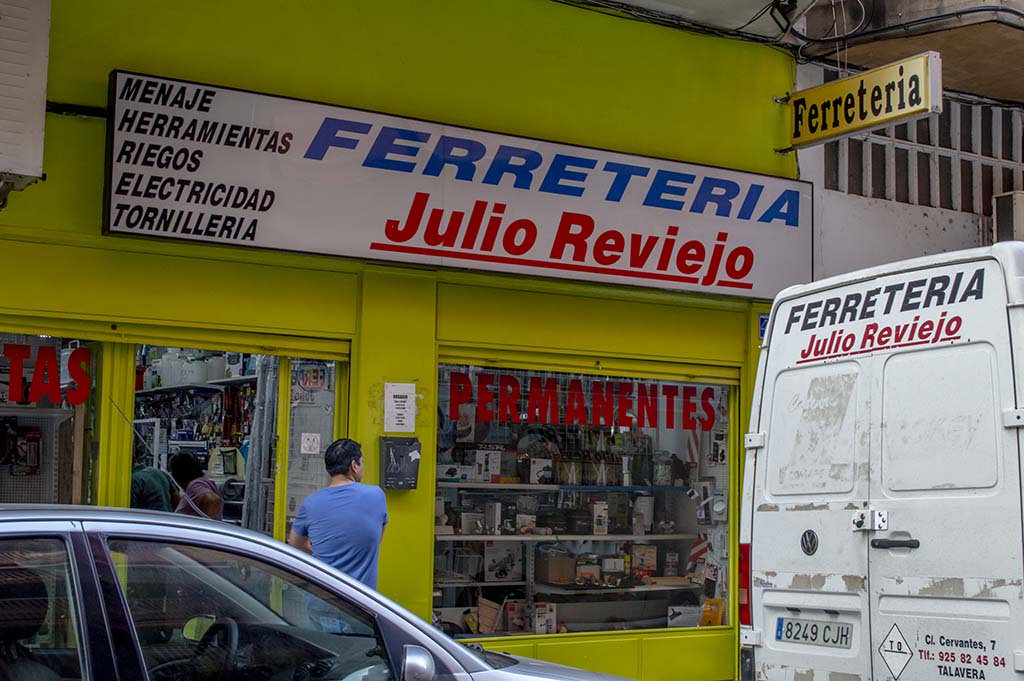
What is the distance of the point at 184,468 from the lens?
24.9 feet

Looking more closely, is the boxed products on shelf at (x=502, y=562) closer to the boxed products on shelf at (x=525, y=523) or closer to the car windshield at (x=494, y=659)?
the boxed products on shelf at (x=525, y=523)

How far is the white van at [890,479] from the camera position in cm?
508

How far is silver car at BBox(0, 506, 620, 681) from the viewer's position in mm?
3400

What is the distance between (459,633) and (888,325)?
13.5 ft

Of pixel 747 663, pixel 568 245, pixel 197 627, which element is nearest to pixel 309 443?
pixel 568 245

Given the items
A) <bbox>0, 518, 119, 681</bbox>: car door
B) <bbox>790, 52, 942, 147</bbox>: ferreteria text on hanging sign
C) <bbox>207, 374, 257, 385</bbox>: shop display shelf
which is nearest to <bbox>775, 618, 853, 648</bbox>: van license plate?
<bbox>0, 518, 119, 681</bbox>: car door

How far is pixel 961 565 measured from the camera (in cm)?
514

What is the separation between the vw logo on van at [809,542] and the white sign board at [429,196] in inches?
129

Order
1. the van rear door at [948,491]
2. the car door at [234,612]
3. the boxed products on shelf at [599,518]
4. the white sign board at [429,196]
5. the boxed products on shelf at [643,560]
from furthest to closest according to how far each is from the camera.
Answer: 1. the boxed products on shelf at [643,560]
2. the boxed products on shelf at [599,518]
3. the white sign board at [429,196]
4. the van rear door at [948,491]
5. the car door at [234,612]

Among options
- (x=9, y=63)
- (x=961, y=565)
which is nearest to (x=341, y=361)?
(x=9, y=63)

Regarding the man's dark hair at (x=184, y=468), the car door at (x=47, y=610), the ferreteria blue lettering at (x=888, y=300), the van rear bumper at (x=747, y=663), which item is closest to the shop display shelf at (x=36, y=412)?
the man's dark hair at (x=184, y=468)

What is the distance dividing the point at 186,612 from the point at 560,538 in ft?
18.6

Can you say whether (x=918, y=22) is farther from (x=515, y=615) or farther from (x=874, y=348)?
(x=515, y=615)

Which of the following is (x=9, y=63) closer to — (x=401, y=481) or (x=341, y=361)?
(x=341, y=361)
